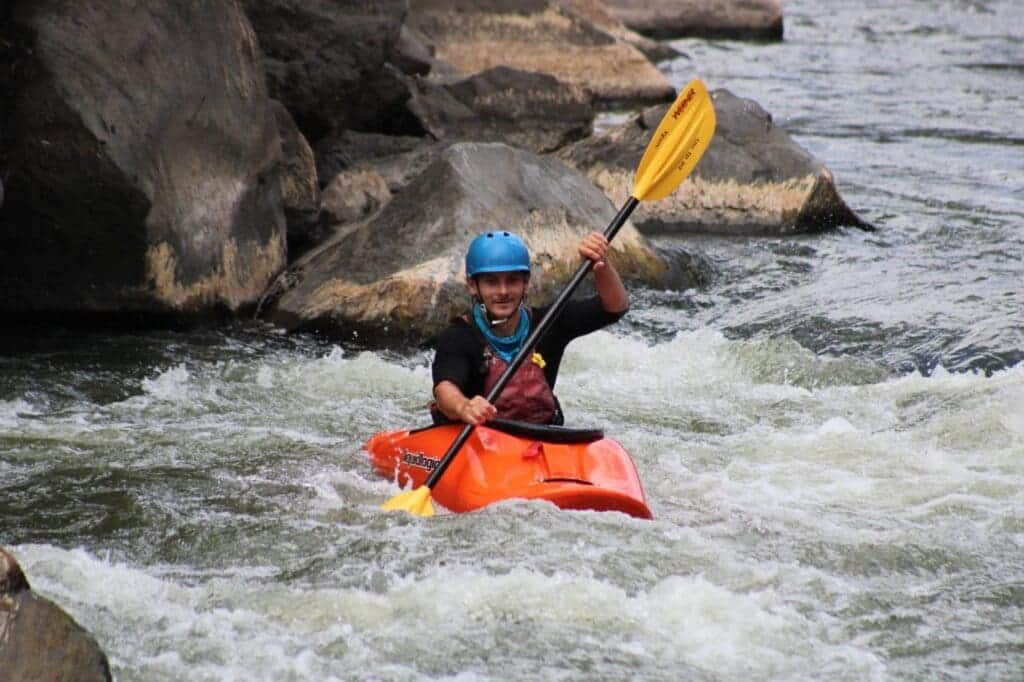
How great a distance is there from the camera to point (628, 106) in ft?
50.4

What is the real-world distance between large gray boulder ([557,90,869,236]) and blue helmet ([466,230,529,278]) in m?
4.82

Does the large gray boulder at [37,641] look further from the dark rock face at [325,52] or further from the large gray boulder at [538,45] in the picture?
the large gray boulder at [538,45]

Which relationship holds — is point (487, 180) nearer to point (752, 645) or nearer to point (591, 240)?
point (591, 240)

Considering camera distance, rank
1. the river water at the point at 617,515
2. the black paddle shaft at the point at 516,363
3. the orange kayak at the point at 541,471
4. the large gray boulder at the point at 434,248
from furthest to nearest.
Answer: the large gray boulder at the point at 434,248 < the black paddle shaft at the point at 516,363 < the orange kayak at the point at 541,471 < the river water at the point at 617,515

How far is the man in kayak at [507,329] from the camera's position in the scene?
5.09 metres

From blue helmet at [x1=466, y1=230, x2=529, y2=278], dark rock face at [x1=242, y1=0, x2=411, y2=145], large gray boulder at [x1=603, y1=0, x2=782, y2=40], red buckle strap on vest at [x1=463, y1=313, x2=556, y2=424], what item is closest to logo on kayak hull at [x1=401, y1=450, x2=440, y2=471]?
red buckle strap on vest at [x1=463, y1=313, x2=556, y2=424]

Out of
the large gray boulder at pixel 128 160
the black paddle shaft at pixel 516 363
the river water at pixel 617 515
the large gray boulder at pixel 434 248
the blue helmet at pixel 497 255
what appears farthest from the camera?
the large gray boulder at pixel 434 248

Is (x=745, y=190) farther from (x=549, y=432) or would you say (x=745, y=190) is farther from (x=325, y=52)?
(x=549, y=432)

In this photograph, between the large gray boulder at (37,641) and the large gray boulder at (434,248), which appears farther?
the large gray boulder at (434,248)

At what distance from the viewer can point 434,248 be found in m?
7.58

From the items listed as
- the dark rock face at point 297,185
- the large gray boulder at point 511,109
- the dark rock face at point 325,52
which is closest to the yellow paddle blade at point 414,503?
the dark rock face at point 297,185

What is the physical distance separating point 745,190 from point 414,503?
5607 millimetres

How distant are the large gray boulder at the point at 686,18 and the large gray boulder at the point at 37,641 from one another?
18027mm

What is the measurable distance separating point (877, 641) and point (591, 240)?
1755 millimetres
